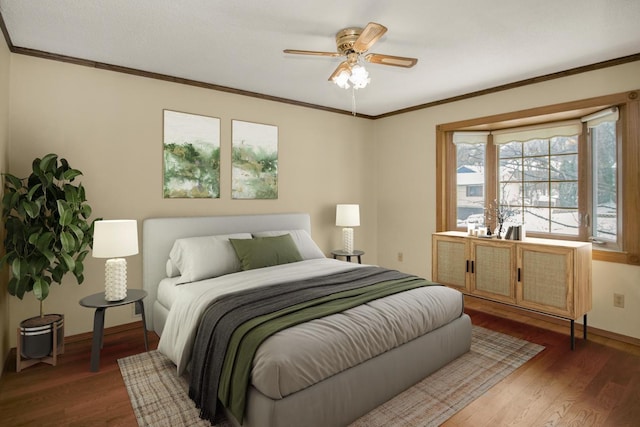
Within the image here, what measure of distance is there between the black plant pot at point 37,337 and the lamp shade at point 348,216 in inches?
122

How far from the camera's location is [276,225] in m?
4.33

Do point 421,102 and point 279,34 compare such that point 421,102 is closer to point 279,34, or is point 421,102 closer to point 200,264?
point 279,34

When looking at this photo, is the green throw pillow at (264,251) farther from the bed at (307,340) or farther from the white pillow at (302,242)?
the white pillow at (302,242)

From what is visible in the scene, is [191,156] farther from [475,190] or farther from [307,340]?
[475,190]

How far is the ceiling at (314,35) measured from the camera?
236 centimetres

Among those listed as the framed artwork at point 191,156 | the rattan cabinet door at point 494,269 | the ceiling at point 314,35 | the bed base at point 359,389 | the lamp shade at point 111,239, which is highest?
the ceiling at point 314,35

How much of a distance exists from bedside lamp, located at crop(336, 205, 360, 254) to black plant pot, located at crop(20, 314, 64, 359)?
311 cm

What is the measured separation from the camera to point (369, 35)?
2.24m

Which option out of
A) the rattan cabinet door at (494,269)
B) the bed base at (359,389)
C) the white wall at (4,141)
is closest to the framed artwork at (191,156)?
the white wall at (4,141)

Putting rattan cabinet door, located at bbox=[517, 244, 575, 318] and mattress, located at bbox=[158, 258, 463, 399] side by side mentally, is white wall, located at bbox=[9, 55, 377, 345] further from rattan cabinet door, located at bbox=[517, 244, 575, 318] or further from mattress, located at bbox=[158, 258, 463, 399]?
rattan cabinet door, located at bbox=[517, 244, 575, 318]

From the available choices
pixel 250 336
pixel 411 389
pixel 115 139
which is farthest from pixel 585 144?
pixel 115 139

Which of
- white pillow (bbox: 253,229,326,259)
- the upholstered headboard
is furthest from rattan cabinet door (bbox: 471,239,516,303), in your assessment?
the upholstered headboard

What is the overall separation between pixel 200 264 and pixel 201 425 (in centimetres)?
142

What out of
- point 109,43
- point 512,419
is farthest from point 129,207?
point 512,419
